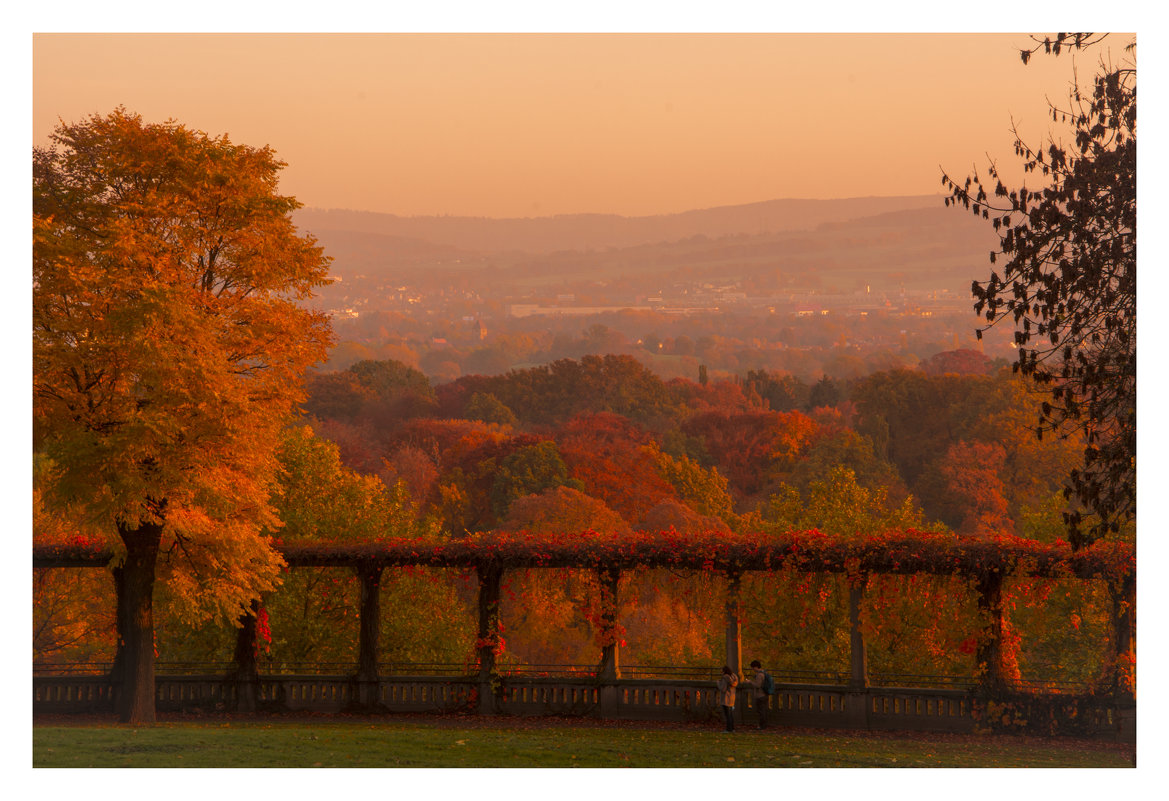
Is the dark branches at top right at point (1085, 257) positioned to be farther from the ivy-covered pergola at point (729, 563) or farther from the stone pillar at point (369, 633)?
the stone pillar at point (369, 633)

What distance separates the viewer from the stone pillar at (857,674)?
19.9m

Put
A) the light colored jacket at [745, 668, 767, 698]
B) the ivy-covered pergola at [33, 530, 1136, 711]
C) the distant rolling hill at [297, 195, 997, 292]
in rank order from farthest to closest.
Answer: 1. the distant rolling hill at [297, 195, 997, 292]
2. the light colored jacket at [745, 668, 767, 698]
3. the ivy-covered pergola at [33, 530, 1136, 711]

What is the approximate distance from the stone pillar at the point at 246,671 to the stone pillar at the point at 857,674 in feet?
37.9

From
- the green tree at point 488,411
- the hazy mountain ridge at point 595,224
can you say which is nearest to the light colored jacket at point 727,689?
the hazy mountain ridge at point 595,224

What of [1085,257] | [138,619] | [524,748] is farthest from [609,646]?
[1085,257]

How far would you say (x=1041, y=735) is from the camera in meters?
19.0

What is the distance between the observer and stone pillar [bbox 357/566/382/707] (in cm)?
2158

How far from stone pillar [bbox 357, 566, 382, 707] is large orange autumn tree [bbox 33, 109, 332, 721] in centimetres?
208

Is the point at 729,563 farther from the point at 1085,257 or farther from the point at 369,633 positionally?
the point at 1085,257

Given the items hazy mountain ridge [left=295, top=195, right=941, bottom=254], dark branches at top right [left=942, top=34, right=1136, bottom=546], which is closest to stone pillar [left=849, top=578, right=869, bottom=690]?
dark branches at top right [left=942, top=34, right=1136, bottom=546]

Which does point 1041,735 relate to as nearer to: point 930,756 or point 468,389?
point 930,756

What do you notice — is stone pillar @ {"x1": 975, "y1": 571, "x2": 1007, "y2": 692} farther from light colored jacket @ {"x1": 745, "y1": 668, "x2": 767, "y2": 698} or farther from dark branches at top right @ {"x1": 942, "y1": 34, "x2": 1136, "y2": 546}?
dark branches at top right @ {"x1": 942, "y1": 34, "x2": 1136, "y2": 546}

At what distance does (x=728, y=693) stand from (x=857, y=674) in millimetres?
2564

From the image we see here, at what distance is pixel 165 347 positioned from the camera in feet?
58.5
